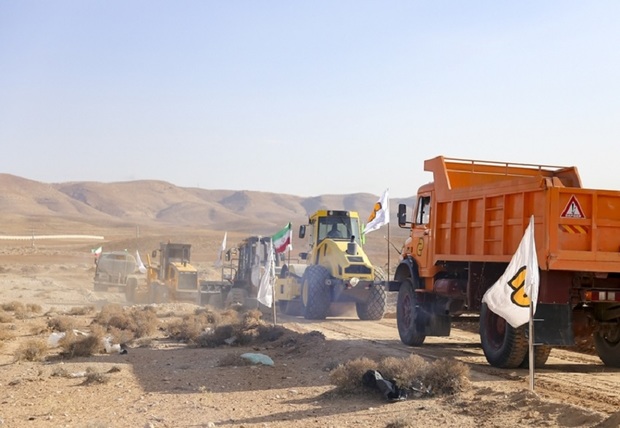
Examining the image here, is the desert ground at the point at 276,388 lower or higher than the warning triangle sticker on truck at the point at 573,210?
lower

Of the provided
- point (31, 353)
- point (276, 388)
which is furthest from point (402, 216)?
point (31, 353)

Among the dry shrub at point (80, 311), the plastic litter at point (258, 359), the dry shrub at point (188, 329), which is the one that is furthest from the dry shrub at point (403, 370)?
the dry shrub at point (80, 311)

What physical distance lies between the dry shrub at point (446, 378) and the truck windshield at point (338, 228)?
1483cm

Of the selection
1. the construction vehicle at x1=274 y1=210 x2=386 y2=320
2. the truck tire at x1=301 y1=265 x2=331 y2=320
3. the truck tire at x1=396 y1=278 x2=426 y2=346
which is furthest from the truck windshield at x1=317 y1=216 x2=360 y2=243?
the truck tire at x1=396 y1=278 x2=426 y2=346

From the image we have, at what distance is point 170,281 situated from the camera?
3644 centimetres

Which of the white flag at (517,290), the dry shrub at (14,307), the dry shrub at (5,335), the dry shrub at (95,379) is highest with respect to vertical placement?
the white flag at (517,290)

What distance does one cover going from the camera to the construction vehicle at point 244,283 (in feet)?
100

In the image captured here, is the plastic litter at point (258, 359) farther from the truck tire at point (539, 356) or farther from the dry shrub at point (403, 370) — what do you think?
the truck tire at point (539, 356)

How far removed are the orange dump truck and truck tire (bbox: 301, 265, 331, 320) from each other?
6665 millimetres

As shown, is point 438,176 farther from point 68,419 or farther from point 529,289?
point 68,419

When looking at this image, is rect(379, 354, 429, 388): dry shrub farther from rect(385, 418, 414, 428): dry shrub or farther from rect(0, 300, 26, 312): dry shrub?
rect(0, 300, 26, 312): dry shrub

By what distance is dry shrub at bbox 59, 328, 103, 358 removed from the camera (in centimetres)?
1717

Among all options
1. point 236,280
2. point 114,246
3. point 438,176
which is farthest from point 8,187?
point 438,176

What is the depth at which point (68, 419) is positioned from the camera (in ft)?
36.3
